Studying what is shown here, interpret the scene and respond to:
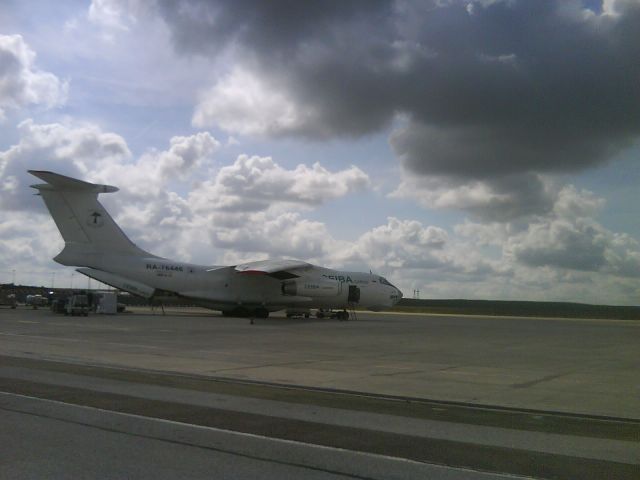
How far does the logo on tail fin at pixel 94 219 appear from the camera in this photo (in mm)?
43531

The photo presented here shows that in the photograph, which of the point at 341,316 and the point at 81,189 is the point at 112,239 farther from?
the point at 341,316

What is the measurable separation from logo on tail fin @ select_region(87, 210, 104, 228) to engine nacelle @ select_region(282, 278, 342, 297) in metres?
13.7

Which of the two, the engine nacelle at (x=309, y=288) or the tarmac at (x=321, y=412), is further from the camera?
the engine nacelle at (x=309, y=288)

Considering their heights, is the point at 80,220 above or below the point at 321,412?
above

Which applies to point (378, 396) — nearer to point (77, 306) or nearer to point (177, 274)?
point (177, 274)

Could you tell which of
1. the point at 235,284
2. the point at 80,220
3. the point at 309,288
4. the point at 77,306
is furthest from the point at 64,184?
the point at 309,288

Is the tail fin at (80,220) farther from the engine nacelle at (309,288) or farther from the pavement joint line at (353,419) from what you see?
the pavement joint line at (353,419)

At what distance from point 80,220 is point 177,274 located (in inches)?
298

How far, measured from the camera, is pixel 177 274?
149 ft

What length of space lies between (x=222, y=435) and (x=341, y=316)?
41.7 metres

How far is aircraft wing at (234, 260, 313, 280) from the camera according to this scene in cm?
4306

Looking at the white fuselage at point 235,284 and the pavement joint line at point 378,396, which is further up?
the white fuselage at point 235,284

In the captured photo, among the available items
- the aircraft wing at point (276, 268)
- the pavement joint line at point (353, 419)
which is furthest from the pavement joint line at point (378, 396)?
the aircraft wing at point (276, 268)

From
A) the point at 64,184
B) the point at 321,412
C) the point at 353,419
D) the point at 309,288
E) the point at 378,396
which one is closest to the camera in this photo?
the point at 353,419
